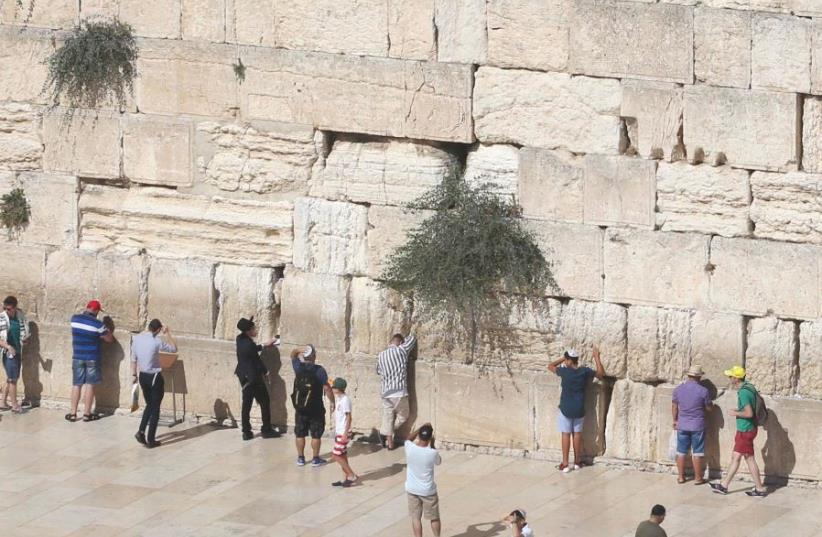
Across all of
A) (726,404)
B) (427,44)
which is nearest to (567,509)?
(726,404)

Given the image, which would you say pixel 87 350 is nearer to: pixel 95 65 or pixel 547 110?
pixel 95 65

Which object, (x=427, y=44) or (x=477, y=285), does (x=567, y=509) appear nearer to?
(x=477, y=285)

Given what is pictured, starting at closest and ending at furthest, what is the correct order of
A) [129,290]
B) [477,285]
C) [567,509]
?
[567,509] → [477,285] → [129,290]

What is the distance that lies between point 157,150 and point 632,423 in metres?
5.24

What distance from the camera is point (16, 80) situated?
62.5ft

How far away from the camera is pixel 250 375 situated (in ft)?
58.7

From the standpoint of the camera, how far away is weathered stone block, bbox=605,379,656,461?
56.1 ft

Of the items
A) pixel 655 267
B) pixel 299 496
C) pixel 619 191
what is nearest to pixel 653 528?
pixel 655 267

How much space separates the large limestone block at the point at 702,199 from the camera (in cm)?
1669

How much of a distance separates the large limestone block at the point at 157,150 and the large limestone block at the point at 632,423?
183 inches

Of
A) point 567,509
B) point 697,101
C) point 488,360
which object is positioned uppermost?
point 697,101

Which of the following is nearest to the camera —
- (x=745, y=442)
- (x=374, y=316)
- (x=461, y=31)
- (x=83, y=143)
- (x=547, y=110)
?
(x=745, y=442)

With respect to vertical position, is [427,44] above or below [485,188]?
above

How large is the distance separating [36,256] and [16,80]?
173 cm
